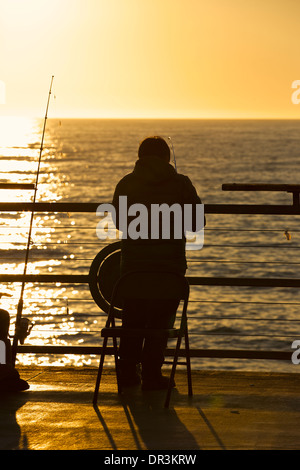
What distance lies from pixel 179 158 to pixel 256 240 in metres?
64.2

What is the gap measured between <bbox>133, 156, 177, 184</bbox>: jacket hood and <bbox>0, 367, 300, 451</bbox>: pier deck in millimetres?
1175

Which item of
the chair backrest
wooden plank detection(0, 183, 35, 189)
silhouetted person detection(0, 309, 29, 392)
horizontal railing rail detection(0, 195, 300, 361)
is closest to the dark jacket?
the chair backrest

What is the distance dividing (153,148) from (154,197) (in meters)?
0.28

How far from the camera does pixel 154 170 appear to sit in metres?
5.14

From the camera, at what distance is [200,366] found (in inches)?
719

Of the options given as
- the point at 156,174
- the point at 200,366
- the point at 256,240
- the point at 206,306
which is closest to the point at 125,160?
the point at 256,240

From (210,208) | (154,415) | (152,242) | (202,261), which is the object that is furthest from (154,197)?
(202,261)

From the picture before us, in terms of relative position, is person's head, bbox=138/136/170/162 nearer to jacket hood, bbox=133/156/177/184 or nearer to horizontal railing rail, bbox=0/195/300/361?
jacket hood, bbox=133/156/177/184

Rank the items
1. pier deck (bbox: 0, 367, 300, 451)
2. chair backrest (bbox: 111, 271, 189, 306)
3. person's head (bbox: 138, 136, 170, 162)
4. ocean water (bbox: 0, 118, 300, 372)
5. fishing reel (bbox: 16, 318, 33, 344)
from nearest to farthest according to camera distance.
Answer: pier deck (bbox: 0, 367, 300, 451), chair backrest (bbox: 111, 271, 189, 306), person's head (bbox: 138, 136, 170, 162), fishing reel (bbox: 16, 318, 33, 344), ocean water (bbox: 0, 118, 300, 372)

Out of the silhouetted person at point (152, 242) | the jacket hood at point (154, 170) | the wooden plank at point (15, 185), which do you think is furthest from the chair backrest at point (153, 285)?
the wooden plank at point (15, 185)

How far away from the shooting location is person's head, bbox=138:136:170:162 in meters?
5.22

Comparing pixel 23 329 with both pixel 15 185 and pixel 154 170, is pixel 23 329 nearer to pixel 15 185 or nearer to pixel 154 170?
pixel 15 185

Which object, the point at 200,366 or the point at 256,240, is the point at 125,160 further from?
the point at 200,366
